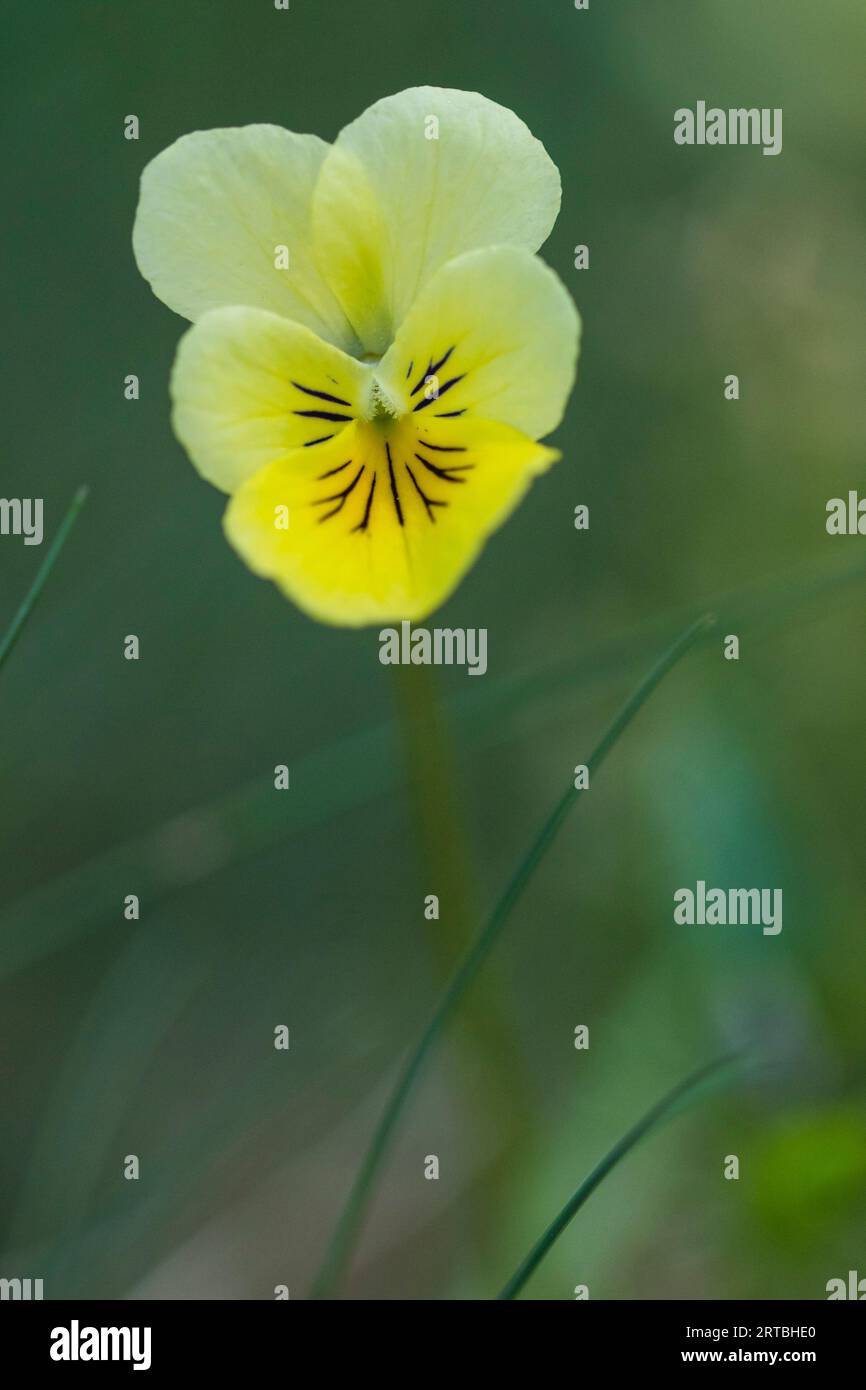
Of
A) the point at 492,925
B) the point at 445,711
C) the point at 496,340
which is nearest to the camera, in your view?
the point at 496,340

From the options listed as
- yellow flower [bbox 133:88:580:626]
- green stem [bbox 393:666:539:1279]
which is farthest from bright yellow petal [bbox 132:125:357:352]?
green stem [bbox 393:666:539:1279]

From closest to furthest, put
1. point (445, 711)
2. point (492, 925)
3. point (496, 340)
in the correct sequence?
1. point (496, 340)
2. point (492, 925)
3. point (445, 711)

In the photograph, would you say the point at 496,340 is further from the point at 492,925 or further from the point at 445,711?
the point at 445,711

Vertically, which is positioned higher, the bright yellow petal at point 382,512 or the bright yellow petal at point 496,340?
the bright yellow petal at point 496,340

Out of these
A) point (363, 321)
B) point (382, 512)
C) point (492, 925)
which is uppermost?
point (363, 321)

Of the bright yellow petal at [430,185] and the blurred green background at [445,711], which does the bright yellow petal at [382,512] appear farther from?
the blurred green background at [445,711]

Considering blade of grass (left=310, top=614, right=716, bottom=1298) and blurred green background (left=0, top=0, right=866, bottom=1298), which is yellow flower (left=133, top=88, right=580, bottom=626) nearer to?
blade of grass (left=310, top=614, right=716, bottom=1298)

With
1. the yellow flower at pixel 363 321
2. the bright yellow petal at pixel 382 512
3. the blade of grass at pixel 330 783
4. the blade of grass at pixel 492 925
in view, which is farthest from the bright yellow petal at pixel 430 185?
the blade of grass at pixel 330 783

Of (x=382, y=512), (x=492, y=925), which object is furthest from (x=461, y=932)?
(x=382, y=512)

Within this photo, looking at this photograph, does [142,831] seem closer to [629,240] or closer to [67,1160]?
[67,1160]
